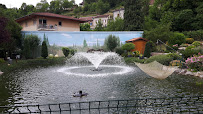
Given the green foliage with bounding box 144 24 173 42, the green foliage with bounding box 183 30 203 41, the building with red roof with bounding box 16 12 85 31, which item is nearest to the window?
the building with red roof with bounding box 16 12 85 31

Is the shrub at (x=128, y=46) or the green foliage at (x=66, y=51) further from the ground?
the shrub at (x=128, y=46)

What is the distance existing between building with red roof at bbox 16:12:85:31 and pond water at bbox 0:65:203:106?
74.3ft

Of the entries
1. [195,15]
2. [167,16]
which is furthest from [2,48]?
[195,15]

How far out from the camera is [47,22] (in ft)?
123

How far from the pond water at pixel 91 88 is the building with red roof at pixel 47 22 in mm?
22644

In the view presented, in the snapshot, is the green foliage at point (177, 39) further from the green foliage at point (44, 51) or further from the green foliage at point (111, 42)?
the green foliage at point (44, 51)

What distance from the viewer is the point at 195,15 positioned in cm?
3709

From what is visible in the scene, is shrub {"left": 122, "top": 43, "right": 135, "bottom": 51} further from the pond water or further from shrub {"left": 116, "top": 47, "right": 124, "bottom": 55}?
the pond water

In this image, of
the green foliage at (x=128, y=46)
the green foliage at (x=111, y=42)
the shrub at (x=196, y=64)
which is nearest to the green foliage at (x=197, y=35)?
the green foliage at (x=128, y=46)

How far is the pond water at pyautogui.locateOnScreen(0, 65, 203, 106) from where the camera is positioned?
1049 centimetres

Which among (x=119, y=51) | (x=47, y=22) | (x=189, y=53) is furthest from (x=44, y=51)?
(x=189, y=53)

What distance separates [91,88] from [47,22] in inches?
1111

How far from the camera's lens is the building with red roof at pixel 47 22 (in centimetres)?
3622

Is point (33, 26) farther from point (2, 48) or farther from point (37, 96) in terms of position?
point (37, 96)
